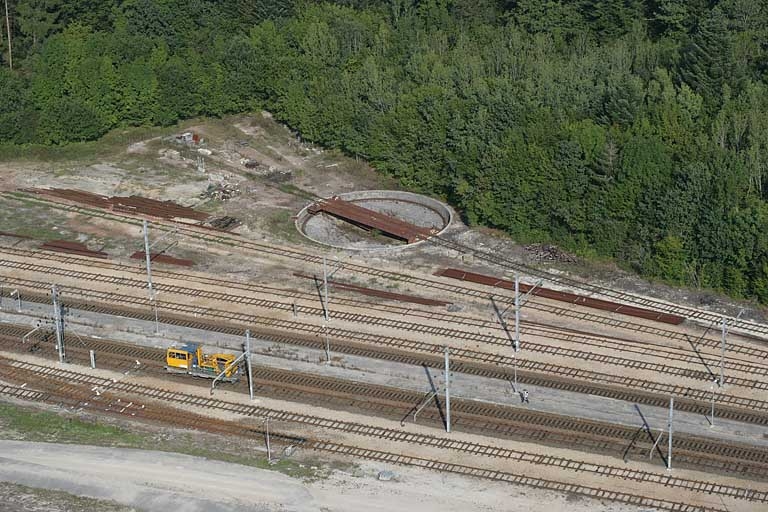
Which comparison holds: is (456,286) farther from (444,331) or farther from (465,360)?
(465,360)

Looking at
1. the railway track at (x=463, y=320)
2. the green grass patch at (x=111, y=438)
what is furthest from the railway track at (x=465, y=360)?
the green grass patch at (x=111, y=438)

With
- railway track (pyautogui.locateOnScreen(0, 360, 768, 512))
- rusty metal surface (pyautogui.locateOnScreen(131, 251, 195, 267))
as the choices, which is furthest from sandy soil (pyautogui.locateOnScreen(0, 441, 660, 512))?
rusty metal surface (pyautogui.locateOnScreen(131, 251, 195, 267))

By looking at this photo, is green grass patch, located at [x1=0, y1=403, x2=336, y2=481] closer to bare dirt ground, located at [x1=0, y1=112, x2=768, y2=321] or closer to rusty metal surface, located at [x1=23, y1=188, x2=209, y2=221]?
bare dirt ground, located at [x1=0, y1=112, x2=768, y2=321]

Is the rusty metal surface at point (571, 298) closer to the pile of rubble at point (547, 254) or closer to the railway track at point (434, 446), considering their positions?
the pile of rubble at point (547, 254)

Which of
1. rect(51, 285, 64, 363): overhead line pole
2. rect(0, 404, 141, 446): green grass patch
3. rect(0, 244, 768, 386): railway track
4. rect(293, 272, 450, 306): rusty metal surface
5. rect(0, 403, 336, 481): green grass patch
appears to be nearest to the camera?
rect(0, 403, 336, 481): green grass patch

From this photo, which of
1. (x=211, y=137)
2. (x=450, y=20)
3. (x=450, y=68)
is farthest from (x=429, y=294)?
(x=450, y=20)

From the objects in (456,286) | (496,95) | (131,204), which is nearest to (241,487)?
(456,286)

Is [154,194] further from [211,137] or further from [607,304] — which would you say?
[607,304]
